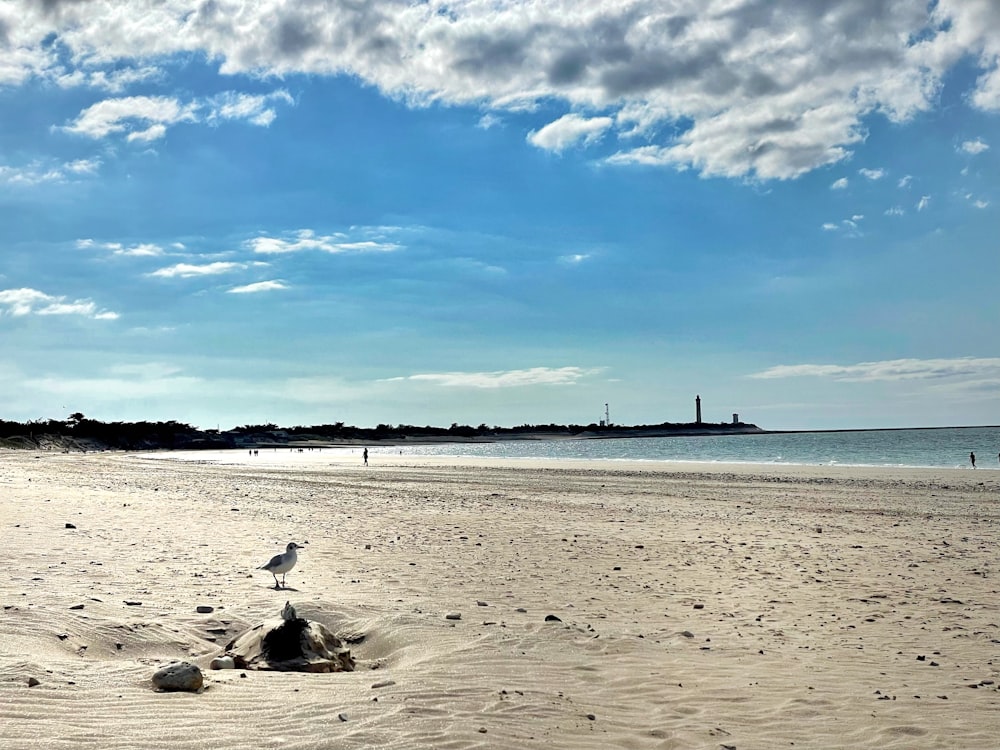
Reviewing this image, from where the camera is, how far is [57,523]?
15836mm

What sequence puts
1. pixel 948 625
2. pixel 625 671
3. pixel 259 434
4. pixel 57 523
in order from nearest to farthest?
pixel 625 671, pixel 948 625, pixel 57 523, pixel 259 434

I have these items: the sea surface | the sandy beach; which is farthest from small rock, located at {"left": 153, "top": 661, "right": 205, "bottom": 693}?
the sea surface

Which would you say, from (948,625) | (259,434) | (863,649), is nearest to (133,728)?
(863,649)

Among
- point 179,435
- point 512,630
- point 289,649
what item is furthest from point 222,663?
point 179,435

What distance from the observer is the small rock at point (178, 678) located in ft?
20.4

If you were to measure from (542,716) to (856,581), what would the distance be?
7.79m

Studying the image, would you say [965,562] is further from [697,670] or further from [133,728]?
[133,728]

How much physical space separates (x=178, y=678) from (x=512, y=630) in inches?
144

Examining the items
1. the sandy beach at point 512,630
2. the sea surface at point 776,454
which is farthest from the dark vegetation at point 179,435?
the sandy beach at point 512,630

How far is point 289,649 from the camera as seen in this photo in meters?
7.23

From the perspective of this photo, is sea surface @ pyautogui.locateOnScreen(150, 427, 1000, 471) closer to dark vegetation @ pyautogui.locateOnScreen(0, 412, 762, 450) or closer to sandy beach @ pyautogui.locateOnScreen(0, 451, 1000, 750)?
dark vegetation @ pyautogui.locateOnScreen(0, 412, 762, 450)

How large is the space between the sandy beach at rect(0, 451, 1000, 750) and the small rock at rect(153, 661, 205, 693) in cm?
11

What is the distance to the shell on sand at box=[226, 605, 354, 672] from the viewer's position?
7.14m

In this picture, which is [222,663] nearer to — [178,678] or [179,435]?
[178,678]
